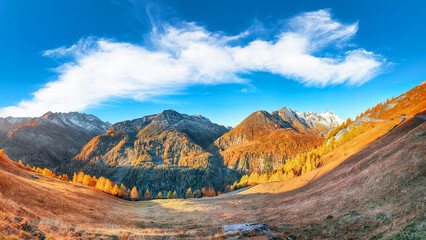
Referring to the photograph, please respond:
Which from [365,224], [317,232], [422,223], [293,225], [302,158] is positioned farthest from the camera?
[302,158]

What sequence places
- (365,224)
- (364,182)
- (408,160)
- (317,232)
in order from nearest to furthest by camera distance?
1. (365,224)
2. (317,232)
3. (408,160)
4. (364,182)

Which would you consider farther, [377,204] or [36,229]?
[377,204]

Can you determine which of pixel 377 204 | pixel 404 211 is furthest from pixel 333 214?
pixel 404 211

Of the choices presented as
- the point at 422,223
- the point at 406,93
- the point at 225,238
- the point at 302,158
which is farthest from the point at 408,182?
the point at 406,93

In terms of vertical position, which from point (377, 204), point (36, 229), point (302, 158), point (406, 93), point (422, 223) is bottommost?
point (302, 158)

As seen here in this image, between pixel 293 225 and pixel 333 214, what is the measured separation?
5.49m

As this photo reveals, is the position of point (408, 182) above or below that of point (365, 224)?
above

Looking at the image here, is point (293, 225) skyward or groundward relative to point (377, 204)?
groundward

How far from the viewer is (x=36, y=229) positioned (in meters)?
12.4

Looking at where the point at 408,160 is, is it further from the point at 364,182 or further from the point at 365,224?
the point at 365,224

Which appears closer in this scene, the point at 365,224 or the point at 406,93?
the point at 365,224

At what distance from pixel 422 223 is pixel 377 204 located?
26.6 feet

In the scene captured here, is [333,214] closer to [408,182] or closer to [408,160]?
[408,182]

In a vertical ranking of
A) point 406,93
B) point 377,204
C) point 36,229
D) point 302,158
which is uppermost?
point 406,93
